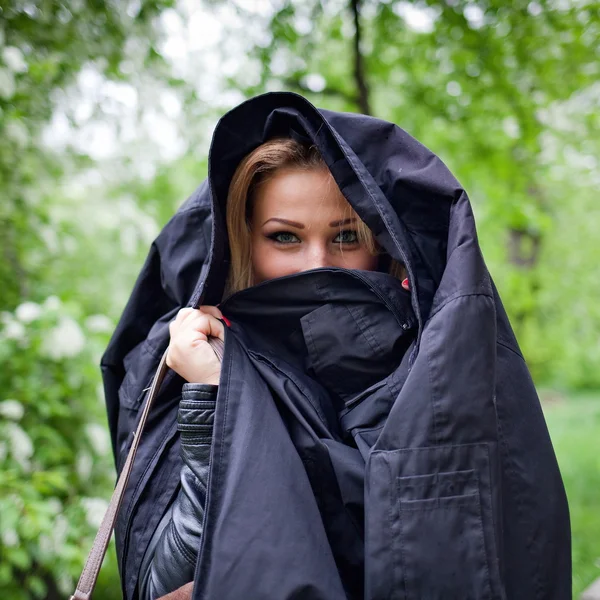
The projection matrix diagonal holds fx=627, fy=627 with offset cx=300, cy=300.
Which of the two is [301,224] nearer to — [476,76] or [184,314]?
[184,314]

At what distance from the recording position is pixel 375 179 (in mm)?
1699

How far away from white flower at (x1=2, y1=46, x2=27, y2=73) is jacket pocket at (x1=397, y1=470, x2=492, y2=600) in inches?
99.6

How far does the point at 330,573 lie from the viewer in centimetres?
131

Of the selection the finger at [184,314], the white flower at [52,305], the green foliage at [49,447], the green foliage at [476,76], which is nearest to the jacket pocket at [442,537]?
the finger at [184,314]

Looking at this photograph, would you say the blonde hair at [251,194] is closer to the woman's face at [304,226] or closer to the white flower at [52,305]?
the woman's face at [304,226]

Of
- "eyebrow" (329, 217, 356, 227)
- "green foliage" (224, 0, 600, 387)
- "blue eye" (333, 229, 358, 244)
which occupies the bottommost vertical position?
"blue eye" (333, 229, 358, 244)

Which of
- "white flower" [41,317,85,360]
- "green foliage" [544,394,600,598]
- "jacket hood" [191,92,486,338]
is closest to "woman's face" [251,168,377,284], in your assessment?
"jacket hood" [191,92,486,338]

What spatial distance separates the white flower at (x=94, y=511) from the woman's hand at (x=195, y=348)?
1.51m

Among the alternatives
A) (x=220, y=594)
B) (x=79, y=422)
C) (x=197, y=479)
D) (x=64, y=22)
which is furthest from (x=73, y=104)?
(x=220, y=594)

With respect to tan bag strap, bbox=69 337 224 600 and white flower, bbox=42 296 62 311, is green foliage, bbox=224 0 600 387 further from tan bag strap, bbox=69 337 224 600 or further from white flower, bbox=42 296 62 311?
tan bag strap, bbox=69 337 224 600

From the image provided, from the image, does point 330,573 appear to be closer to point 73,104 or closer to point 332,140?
point 332,140

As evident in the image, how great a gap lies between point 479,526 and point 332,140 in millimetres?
1026

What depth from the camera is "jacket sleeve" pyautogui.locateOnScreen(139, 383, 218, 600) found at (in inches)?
57.9

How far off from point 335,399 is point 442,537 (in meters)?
0.49
